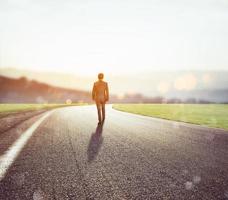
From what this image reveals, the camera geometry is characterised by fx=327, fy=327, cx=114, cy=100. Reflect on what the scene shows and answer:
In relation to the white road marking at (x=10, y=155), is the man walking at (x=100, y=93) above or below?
above

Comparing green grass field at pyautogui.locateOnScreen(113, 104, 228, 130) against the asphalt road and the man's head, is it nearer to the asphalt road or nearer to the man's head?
the man's head

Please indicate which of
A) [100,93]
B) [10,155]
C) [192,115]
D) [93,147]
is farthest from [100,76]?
[192,115]

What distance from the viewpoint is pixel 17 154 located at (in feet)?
21.2

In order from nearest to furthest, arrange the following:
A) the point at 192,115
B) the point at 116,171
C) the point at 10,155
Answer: the point at 116,171 < the point at 10,155 < the point at 192,115

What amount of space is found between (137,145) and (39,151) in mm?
2227

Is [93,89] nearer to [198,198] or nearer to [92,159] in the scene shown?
[92,159]

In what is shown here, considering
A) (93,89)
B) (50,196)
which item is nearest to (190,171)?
(50,196)

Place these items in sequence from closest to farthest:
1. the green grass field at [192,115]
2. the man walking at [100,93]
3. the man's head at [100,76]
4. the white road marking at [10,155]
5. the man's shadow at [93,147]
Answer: the white road marking at [10,155] < the man's shadow at [93,147] < the man walking at [100,93] < the man's head at [100,76] < the green grass field at [192,115]

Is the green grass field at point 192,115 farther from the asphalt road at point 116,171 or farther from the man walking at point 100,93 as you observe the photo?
the asphalt road at point 116,171

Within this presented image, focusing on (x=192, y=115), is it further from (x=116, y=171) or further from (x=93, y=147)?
(x=116, y=171)

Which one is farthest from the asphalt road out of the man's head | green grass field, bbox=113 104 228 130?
green grass field, bbox=113 104 228 130

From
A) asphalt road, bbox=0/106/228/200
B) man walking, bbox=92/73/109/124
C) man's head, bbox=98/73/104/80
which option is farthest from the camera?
man's head, bbox=98/73/104/80

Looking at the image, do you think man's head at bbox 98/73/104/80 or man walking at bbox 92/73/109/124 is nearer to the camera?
man walking at bbox 92/73/109/124

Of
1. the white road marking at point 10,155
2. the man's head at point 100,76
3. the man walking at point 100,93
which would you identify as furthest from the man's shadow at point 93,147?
the man's head at point 100,76
